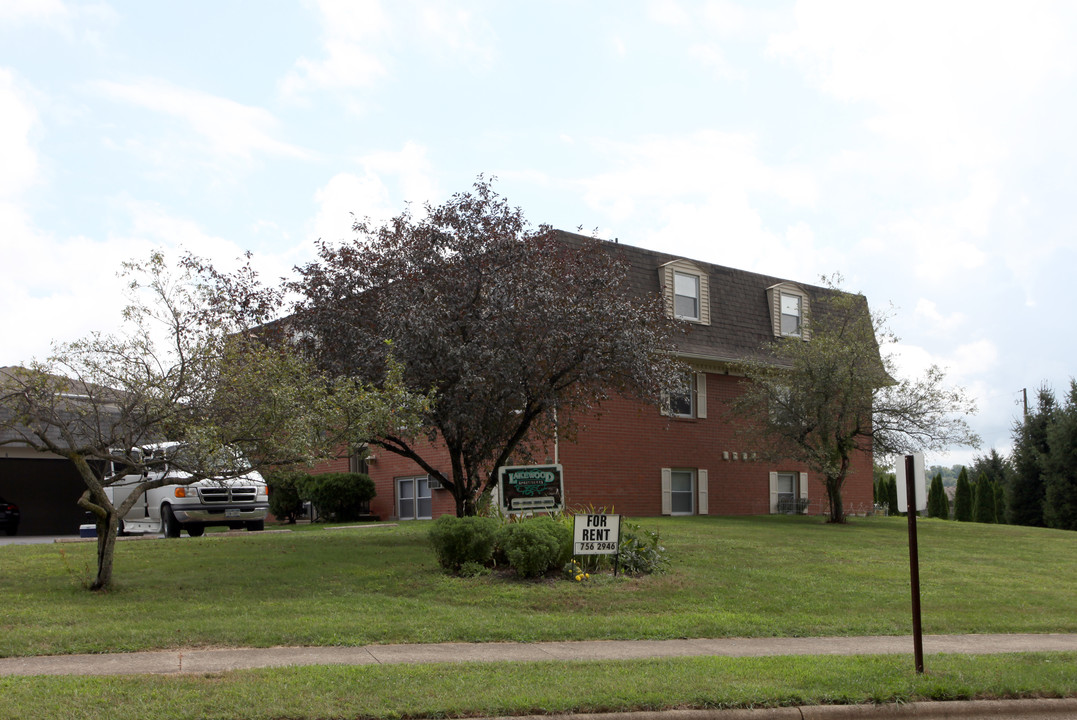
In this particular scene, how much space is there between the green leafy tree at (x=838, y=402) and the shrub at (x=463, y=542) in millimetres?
13228

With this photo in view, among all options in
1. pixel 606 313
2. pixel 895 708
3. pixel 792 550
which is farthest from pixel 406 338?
pixel 895 708

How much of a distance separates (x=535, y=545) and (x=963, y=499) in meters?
33.5

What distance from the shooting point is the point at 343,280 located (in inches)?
674

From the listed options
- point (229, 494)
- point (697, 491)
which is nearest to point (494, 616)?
point (229, 494)

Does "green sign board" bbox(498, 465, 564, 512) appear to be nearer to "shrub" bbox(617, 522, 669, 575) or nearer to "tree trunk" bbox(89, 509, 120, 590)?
"shrub" bbox(617, 522, 669, 575)

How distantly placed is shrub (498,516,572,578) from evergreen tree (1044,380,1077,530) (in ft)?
92.9

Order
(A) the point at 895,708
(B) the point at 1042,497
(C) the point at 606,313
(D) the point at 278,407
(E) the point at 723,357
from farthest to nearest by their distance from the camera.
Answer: (B) the point at 1042,497
(E) the point at 723,357
(C) the point at 606,313
(D) the point at 278,407
(A) the point at 895,708

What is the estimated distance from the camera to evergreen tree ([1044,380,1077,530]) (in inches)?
1419

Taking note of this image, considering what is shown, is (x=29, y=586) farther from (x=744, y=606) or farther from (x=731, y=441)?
(x=731, y=441)

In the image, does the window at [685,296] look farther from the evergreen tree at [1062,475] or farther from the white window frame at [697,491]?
the evergreen tree at [1062,475]

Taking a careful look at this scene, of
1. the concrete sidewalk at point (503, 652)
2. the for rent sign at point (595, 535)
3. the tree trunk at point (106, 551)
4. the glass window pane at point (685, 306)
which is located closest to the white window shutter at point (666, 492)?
the glass window pane at point (685, 306)

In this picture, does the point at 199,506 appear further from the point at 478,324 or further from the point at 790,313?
the point at 790,313

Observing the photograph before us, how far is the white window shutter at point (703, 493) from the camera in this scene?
29.0 m

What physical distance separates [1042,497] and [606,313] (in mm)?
30048
